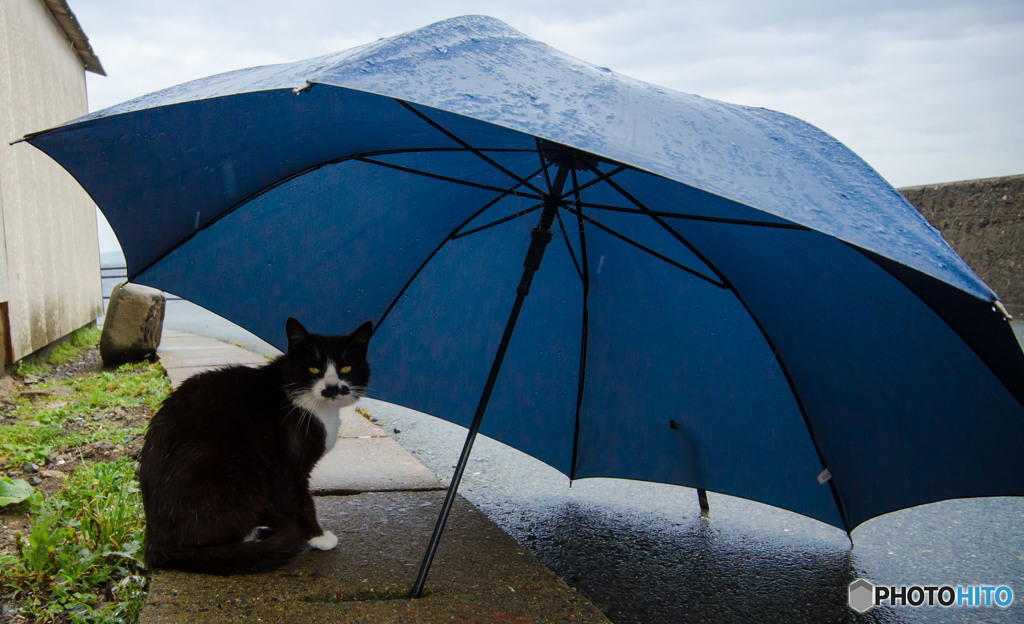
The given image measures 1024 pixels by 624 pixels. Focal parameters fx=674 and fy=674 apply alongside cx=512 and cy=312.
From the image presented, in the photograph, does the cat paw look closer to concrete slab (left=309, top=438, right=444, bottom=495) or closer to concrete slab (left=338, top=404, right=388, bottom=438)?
concrete slab (left=309, top=438, right=444, bottom=495)

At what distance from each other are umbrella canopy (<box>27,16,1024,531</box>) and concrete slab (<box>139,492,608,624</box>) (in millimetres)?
575

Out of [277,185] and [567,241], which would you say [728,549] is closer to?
[567,241]

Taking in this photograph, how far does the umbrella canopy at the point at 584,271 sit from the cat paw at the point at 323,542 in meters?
0.66

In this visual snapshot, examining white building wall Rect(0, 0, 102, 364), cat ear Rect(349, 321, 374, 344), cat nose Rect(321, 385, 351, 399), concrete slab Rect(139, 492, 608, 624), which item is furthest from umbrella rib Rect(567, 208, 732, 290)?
white building wall Rect(0, 0, 102, 364)

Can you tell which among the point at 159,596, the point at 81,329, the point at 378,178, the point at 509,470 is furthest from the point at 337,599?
the point at 81,329

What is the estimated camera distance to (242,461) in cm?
201

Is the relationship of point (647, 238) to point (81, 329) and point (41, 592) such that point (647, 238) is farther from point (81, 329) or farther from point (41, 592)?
point (81, 329)

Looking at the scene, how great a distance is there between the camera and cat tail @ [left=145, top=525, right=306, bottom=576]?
195 cm

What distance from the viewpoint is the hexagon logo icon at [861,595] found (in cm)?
254

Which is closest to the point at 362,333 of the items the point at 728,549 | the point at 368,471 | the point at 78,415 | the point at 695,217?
the point at 368,471

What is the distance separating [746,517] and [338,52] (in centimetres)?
294

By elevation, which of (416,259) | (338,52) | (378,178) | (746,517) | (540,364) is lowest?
(746,517)

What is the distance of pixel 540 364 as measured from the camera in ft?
9.09

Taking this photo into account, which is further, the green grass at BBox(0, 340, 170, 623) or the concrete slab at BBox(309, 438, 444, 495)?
the concrete slab at BBox(309, 438, 444, 495)
